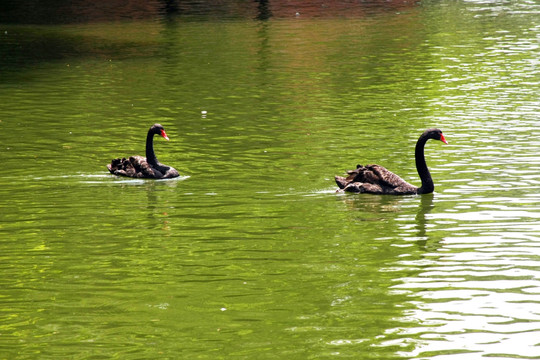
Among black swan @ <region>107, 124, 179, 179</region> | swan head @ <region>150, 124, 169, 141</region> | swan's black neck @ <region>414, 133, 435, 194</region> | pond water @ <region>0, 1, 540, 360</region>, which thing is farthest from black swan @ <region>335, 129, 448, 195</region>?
swan head @ <region>150, 124, 169, 141</region>

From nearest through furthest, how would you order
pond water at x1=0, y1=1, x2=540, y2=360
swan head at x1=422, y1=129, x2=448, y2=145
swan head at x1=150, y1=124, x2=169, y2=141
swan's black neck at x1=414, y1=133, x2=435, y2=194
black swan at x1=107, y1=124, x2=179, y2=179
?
pond water at x1=0, y1=1, x2=540, y2=360
swan's black neck at x1=414, y1=133, x2=435, y2=194
swan head at x1=422, y1=129, x2=448, y2=145
black swan at x1=107, y1=124, x2=179, y2=179
swan head at x1=150, y1=124, x2=169, y2=141

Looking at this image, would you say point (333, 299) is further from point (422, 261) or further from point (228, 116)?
point (228, 116)

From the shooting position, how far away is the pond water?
11.0m

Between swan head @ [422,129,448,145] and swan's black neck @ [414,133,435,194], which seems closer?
swan's black neck @ [414,133,435,194]

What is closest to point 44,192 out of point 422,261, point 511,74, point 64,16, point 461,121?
point 422,261

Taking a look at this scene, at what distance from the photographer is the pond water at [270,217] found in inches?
433

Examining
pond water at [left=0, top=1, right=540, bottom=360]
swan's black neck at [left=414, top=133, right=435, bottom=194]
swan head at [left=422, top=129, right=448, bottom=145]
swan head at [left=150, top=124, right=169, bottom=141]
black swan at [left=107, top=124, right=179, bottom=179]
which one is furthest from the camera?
swan head at [left=150, top=124, right=169, bottom=141]

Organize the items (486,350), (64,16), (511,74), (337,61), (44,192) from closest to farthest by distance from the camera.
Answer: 1. (486,350)
2. (44,192)
3. (511,74)
4. (337,61)
5. (64,16)

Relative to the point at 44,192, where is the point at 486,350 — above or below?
below

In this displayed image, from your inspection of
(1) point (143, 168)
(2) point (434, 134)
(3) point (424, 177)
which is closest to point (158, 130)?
(1) point (143, 168)

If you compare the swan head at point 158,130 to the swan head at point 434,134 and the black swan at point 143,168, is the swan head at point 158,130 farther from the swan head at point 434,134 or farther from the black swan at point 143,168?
the swan head at point 434,134

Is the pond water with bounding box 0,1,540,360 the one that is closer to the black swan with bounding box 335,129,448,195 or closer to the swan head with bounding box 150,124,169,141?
the black swan with bounding box 335,129,448,195

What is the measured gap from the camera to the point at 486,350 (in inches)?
403

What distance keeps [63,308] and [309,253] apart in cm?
376
